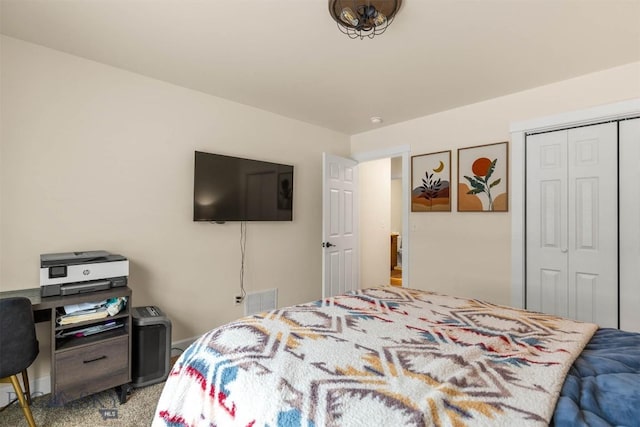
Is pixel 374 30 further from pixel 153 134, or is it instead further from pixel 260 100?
pixel 153 134

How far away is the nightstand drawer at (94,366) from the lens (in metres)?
1.84

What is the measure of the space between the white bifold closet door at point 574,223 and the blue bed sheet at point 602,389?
1.53 meters

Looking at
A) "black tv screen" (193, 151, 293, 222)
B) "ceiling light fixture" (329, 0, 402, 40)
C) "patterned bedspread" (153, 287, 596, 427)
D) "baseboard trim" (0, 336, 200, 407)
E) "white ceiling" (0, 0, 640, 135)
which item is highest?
"white ceiling" (0, 0, 640, 135)

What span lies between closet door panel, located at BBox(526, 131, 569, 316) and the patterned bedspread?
140cm

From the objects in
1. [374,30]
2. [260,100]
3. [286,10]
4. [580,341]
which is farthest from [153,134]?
[580,341]

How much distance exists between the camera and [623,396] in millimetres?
833

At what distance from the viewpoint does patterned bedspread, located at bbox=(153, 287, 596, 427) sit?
81cm

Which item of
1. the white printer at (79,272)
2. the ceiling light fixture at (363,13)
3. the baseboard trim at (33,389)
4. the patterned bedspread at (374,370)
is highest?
the ceiling light fixture at (363,13)

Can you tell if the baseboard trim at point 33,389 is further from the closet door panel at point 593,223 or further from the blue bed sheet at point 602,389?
the closet door panel at point 593,223

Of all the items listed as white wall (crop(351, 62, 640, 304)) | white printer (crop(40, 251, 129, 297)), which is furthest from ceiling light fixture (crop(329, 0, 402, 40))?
white printer (crop(40, 251, 129, 297))

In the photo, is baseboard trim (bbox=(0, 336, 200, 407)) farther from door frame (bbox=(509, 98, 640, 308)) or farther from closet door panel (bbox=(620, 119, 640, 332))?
closet door panel (bbox=(620, 119, 640, 332))

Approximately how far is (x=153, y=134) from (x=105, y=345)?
165 cm

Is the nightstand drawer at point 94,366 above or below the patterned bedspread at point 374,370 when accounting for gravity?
below

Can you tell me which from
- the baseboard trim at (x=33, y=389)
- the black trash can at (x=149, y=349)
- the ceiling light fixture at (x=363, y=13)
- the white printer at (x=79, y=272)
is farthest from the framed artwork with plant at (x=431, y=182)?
the baseboard trim at (x=33, y=389)
